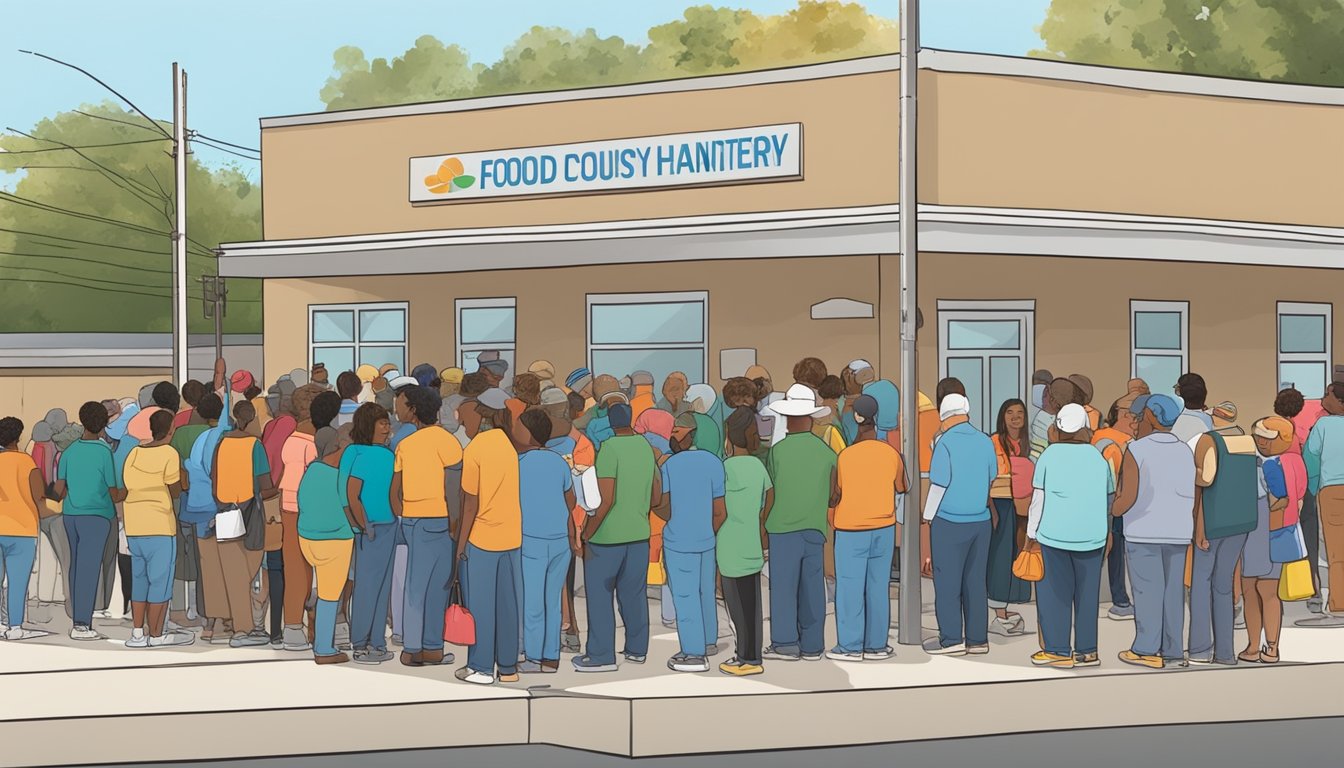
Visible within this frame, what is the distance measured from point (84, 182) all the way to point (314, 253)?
77.8m

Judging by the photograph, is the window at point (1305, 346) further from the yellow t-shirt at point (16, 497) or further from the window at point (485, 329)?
the yellow t-shirt at point (16, 497)


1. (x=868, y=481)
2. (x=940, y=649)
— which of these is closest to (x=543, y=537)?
(x=868, y=481)

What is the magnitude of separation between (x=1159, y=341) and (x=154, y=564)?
13045mm

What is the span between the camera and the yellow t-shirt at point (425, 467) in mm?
10992

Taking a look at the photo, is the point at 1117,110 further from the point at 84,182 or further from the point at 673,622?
the point at 84,182

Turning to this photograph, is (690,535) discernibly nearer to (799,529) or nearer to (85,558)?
(799,529)

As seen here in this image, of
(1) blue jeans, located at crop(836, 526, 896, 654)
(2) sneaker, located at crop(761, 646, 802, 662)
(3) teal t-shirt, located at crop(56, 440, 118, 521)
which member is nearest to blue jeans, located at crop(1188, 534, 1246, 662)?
(1) blue jeans, located at crop(836, 526, 896, 654)

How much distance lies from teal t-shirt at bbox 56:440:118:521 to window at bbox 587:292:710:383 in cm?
942

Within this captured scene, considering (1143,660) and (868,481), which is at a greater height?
(868,481)

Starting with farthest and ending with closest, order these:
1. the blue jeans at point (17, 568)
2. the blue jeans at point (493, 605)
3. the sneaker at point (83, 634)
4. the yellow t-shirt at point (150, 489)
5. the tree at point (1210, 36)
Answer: the tree at point (1210, 36)
the sneaker at point (83, 634)
the blue jeans at point (17, 568)
the yellow t-shirt at point (150, 489)
the blue jeans at point (493, 605)

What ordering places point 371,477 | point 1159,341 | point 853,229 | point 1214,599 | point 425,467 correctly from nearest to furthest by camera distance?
1. point 425,467
2. point 371,477
3. point 1214,599
4. point 853,229
5. point 1159,341

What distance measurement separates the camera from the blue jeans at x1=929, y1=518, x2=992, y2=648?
473 inches

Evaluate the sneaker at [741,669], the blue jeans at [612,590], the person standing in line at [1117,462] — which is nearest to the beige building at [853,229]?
the person standing in line at [1117,462]

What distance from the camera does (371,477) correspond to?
448 inches
